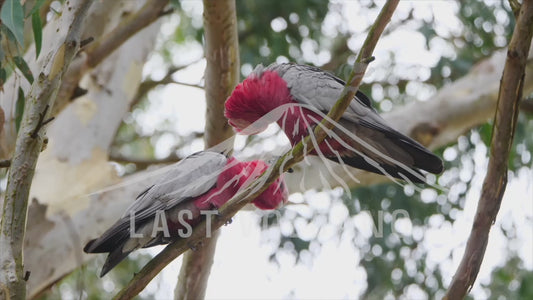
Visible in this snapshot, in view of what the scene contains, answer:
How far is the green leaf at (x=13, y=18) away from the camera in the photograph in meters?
1.85

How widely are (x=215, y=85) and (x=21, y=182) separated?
1.11m

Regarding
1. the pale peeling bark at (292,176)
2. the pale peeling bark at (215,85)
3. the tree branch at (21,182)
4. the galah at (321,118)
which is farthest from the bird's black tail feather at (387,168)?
the tree branch at (21,182)

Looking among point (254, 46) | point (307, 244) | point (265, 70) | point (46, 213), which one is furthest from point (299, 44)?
point (265, 70)

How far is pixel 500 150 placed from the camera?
1674 millimetres

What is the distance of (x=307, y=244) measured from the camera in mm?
4301

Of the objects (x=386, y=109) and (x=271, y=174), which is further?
(x=386, y=109)

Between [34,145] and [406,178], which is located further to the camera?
[406,178]

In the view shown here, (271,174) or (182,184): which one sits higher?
(271,174)

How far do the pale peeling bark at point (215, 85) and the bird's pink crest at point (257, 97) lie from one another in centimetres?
41

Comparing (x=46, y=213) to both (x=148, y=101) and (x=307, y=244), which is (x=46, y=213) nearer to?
(x=307, y=244)

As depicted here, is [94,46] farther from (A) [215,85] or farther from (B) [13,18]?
(B) [13,18]

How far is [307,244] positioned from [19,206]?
2860mm

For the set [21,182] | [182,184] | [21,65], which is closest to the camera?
[21,182]

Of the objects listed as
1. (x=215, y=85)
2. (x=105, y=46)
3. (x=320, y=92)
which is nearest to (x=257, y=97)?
(x=320, y=92)
